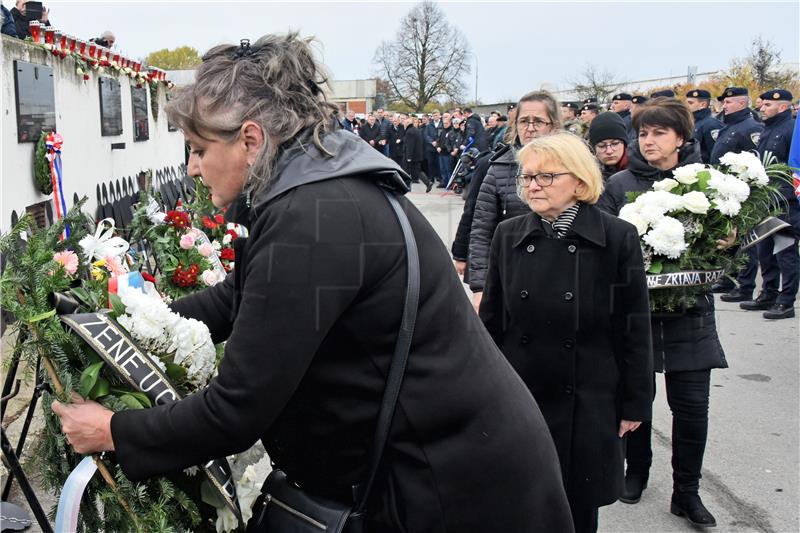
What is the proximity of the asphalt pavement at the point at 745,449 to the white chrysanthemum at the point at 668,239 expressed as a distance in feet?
4.09

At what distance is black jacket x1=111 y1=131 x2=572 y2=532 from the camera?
58.3 inches

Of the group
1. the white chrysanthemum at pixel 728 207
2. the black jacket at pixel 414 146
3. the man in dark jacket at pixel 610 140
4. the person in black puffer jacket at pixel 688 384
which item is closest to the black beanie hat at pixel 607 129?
the man in dark jacket at pixel 610 140

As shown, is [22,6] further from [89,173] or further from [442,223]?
[442,223]

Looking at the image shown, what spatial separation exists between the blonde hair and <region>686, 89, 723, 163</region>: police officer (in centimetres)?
809

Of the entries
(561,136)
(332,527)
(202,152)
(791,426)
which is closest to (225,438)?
(332,527)

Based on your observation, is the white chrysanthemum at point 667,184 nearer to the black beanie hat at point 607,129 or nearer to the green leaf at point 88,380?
the black beanie hat at point 607,129

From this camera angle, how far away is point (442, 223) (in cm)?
1334

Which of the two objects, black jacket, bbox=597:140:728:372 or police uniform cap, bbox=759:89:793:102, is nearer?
black jacket, bbox=597:140:728:372

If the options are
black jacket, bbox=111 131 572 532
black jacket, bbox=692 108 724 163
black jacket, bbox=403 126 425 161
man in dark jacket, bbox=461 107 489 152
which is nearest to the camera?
black jacket, bbox=111 131 572 532

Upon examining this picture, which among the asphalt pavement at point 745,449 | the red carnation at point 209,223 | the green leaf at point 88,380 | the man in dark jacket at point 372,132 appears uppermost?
the man in dark jacket at point 372,132

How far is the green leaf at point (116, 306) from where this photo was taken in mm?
1803

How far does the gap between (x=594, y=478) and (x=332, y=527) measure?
1.50 metres

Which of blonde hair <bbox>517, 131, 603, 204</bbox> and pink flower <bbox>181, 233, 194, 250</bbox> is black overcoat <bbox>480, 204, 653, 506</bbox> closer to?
blonde hair <bbox>517, 131, 603, 204</bbox>

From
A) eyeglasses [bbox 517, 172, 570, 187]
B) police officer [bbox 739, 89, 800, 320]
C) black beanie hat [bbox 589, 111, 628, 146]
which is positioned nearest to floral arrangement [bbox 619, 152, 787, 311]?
eyeglasses [bbox 517, 172, 570, 187]
